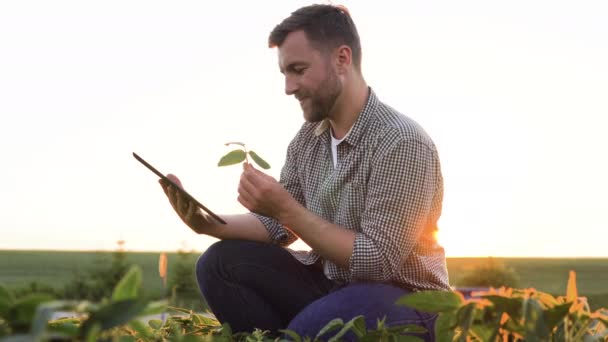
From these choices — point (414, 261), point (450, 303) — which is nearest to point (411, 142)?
point (414, 261)

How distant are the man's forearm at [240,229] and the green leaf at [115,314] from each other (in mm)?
2923

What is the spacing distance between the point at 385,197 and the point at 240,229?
3.11 feet

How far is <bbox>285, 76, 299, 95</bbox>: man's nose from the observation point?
3745 mm

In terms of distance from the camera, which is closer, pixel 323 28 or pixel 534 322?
pixel 534 322

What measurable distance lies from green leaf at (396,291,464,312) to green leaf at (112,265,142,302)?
0.51 m

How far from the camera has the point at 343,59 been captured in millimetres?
3869

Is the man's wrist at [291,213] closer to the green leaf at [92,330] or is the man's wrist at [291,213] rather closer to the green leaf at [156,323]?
the green leaf at [156,323]

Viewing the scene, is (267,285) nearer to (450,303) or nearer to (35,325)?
(450,303)

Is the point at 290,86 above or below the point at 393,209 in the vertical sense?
above

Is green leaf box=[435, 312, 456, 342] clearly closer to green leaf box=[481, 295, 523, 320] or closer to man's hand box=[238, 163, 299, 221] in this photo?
green leaf box=[481, 295, 523, 320]

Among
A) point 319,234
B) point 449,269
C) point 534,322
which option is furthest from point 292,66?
point 449,269

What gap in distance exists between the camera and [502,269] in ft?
51.4

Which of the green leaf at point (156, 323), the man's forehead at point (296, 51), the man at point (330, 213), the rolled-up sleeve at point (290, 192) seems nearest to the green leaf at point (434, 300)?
the man at point (330, 213)

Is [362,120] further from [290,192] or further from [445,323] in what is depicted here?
[445,323]
